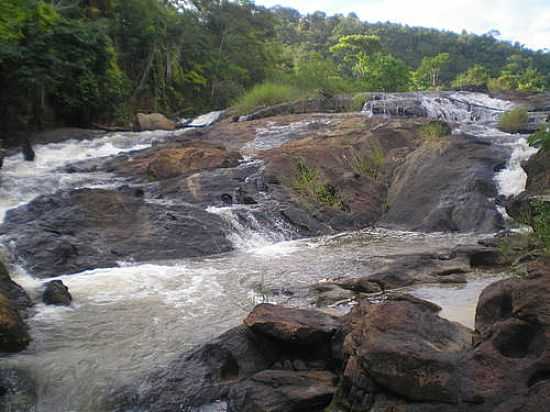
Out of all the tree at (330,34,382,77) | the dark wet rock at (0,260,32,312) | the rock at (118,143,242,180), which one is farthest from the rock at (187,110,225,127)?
the tree at (330,34,382,77)

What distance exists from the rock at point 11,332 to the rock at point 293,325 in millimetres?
2144

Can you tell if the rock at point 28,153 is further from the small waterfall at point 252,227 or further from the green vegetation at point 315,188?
the green vegetation at point 315,188

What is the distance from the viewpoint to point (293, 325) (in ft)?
15.3

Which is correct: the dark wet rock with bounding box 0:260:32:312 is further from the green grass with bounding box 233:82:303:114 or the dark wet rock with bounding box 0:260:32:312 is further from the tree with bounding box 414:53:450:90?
the tree with bounding box 414:53:450:90

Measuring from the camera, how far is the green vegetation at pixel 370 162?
1307 centimetres

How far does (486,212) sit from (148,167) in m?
7.05

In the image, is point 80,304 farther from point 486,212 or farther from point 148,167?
point 486,212

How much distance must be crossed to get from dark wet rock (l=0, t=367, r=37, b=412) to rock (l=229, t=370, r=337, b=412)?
158cm

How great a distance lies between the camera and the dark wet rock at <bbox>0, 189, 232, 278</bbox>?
8.35m

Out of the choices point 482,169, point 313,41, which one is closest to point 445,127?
point 482,169

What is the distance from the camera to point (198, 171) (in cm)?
1230

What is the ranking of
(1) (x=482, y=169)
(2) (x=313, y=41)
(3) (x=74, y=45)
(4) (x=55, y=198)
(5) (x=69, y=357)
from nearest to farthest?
(5) (x=69, y=357), (4) (x=55, y=198), (1) (x=482, y=169), (3) (x=74, y=45), (2) (x=313, y=41)

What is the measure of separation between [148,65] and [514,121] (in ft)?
51.2

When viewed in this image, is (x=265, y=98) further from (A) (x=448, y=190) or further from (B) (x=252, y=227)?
(B) (x=252, y=227)
